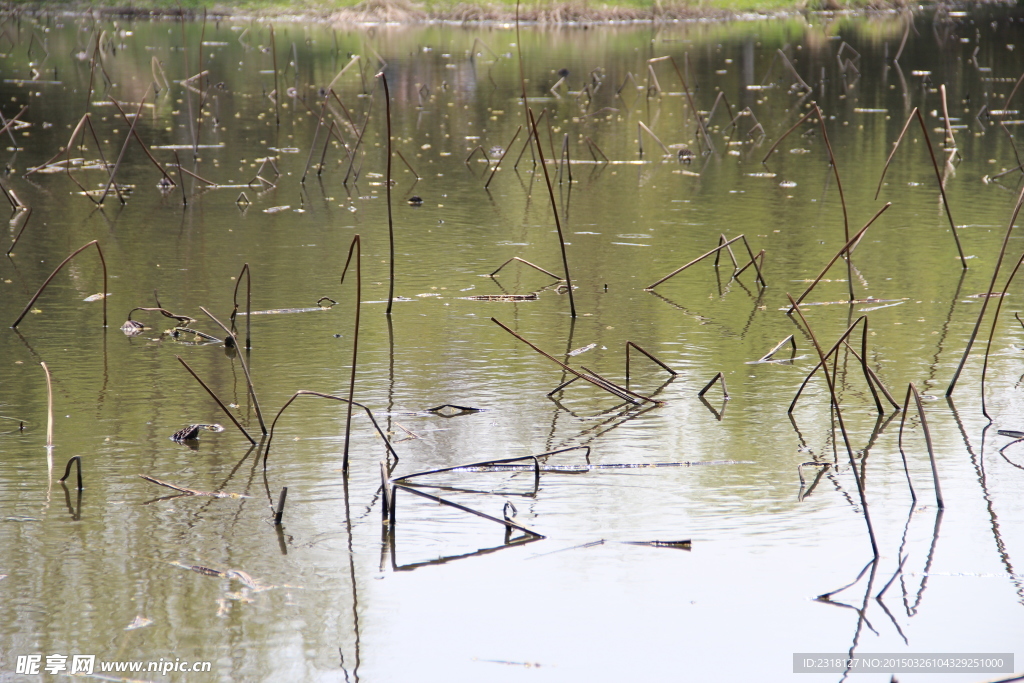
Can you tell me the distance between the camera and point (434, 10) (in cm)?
3353

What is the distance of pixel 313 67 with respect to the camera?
20.5 meters

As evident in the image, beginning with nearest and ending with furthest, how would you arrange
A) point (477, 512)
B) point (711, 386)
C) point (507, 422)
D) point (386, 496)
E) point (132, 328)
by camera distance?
point (477, 512) → point (386, 496) → point (507, 422) → point (711, 386) → point (132, 328)

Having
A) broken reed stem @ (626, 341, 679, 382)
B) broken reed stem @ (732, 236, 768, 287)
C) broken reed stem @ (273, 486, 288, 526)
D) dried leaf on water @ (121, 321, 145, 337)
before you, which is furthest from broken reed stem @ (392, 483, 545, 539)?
broken reed stem @ (732, 236, 768, 287)

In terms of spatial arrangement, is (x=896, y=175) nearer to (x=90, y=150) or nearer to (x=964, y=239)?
(x=964, y=239)

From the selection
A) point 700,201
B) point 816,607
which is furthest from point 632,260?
point 816,607

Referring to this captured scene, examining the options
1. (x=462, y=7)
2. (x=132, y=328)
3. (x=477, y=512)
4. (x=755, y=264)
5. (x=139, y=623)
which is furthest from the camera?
(x=462, y=7)

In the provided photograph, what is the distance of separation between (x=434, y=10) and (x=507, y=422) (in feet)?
99.2

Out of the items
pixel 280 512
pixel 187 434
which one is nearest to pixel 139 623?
pixel 280 512

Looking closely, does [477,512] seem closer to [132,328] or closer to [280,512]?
[280,512]

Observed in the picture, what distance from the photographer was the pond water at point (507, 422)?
328 cm

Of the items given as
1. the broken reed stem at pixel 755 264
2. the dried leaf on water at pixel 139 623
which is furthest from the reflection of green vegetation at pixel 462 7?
the dried leaf on water at pixel 139 623

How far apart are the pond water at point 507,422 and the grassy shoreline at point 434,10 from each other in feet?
70.8

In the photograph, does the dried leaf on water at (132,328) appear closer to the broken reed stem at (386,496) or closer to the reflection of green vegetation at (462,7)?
the broken reed stem at (386,496)

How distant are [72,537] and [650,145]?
988cm
